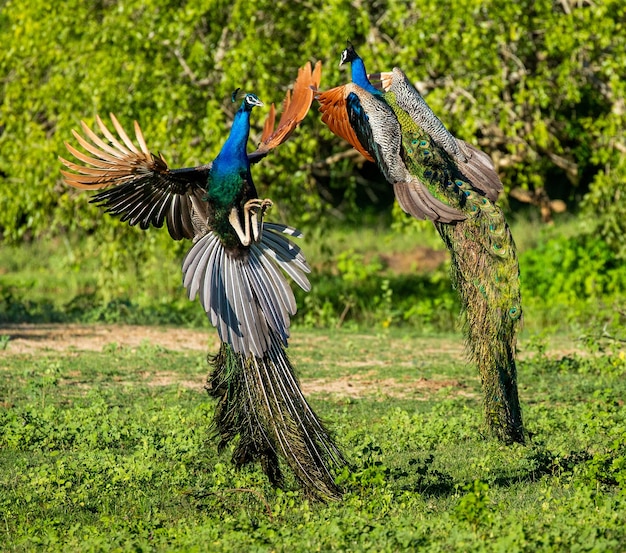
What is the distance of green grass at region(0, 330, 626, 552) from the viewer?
4016 millimetres

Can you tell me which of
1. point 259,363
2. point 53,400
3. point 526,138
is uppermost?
point 526,138

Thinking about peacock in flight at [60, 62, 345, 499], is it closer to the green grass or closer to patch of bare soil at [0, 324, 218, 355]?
the green grass

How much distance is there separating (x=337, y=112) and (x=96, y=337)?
13.6ft

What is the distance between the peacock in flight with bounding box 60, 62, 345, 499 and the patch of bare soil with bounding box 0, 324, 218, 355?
3.92 m

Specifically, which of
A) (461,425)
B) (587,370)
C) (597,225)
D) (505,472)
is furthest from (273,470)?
(597,225)

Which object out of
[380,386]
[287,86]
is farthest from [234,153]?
[287,86]

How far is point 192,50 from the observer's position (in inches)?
372

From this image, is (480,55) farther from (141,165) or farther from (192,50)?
(141,165)

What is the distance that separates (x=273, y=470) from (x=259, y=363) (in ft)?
1.60

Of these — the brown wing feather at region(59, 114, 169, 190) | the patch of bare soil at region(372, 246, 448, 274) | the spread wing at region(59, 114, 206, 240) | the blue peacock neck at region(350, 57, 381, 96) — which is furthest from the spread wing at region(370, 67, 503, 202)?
the patch of bare soil at region(372, 246, 448, 274)

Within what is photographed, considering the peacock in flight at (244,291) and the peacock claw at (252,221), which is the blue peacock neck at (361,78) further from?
the peacock claw at (252,221)

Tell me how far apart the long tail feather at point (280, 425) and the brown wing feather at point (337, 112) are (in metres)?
1.77

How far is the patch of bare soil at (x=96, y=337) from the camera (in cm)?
870

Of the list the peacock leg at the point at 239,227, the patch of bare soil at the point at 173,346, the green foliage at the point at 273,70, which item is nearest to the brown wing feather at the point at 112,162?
the peacock leg at the point at 239,227
